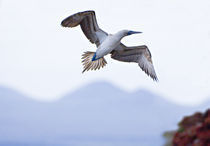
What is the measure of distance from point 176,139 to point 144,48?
3.73 meters

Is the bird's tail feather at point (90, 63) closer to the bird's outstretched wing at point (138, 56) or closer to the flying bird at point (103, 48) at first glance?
the flying bird at point (103, 48)

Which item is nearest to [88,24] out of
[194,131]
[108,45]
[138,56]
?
[108,45]

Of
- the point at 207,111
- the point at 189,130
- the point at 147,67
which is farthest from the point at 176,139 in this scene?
the point at 147,67

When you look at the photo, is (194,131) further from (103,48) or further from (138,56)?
(103,48)

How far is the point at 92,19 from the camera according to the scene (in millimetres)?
5406

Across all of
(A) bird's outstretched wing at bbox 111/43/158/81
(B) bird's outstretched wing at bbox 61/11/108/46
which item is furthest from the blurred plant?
(B) bird's outstretched wing at bbox 61/11/108/46

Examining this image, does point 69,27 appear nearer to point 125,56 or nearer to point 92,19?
point 92,19

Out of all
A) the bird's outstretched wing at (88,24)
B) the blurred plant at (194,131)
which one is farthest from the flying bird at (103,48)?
the blurred plant at (194,131)

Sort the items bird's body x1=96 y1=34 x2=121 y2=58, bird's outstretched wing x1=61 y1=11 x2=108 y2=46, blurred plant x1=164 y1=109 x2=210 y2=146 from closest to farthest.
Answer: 1. bird's body x1=96 y1=34 x2=121 y2=58
2. bird's outstretched wing x1=61 y1=11 x2=108 y2=46
3. blurred plant x1=164 y1=109 x2=210 y2=146

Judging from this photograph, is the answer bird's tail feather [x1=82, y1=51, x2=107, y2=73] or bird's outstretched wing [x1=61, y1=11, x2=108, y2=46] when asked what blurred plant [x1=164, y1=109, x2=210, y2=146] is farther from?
bird's outstretched wing [x1=61, y1=11, x2=108, y2=46]

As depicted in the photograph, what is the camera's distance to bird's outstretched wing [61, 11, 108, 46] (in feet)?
17.4

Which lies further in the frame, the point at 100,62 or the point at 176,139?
the point at 176,139

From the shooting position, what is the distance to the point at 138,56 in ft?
19.3

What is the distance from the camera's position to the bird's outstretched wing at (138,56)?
574 cm
